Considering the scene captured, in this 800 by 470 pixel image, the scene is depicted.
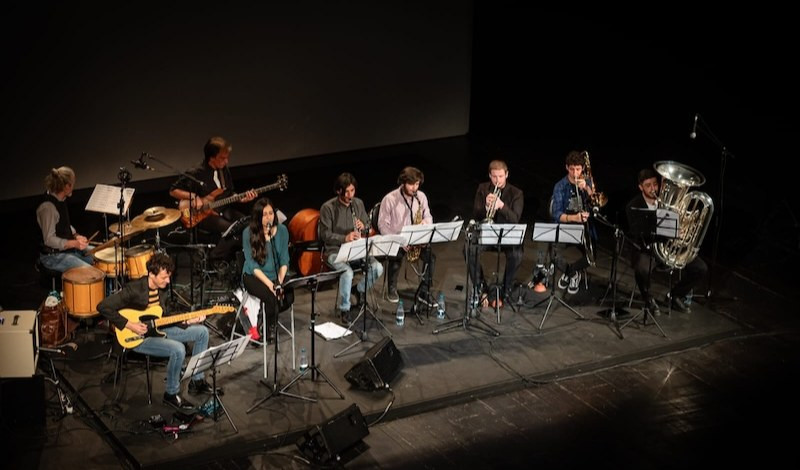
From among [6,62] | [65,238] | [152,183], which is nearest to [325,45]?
[152,183]

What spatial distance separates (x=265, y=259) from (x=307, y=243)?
Answer: 1220mm

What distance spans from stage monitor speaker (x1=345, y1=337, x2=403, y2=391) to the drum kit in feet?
6.82

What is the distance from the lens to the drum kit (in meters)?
8.35

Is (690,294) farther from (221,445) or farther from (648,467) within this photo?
(221,445)

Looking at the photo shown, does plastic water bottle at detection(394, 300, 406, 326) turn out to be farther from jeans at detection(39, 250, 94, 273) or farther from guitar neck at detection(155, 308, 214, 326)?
jeans at detection(39, 250, 94, 273)

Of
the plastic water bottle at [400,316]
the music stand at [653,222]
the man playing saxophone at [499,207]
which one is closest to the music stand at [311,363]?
the plastic water bottle at [400,316]

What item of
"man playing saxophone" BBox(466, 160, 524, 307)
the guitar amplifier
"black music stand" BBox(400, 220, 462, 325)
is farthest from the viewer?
"man playing saxophone" BBox(466, 160, 524, 307)

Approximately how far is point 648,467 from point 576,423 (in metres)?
0.74

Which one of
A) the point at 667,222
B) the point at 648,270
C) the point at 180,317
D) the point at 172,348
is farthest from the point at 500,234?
the point at 172,348

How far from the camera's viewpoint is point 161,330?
302 inches

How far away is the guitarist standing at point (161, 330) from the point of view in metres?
7.42

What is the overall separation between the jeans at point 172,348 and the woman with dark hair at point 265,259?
678 mm

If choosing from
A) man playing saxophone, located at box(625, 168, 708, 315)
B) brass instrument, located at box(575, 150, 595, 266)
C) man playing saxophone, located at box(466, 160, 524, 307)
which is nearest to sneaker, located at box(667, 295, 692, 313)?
man playing saxophone, located at box(625, 168, 708, 315)

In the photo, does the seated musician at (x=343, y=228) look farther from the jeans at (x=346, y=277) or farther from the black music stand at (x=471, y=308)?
the black music stand at (x=471, y=308)
